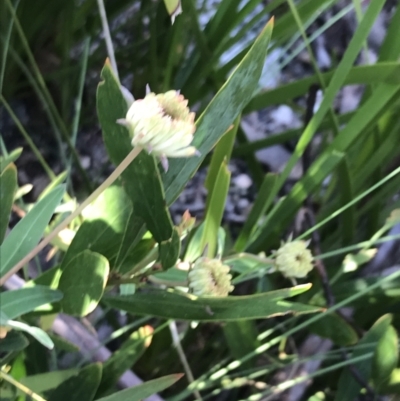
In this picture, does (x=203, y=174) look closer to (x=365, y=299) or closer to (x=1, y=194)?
(x=365, y=299)

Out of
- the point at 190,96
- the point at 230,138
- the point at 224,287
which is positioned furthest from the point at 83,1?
the point at 224,287

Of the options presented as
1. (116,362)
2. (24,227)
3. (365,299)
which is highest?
(24,227)

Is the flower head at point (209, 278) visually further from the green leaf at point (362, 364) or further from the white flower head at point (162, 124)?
the green leaf at point (362, 364)

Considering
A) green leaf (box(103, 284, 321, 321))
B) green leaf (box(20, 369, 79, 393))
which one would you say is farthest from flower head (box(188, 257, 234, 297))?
green leaf (box(20, 369, 79, 393))

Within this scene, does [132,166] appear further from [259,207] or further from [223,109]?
[259,207]

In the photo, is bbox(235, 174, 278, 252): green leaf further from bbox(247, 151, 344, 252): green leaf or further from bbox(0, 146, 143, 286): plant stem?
bbox(0, 146, 143, 286): plant stem

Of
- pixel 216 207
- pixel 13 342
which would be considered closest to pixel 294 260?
pixel 216 207

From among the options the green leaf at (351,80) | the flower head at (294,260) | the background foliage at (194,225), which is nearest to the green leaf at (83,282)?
the background foliage at (194,225)
